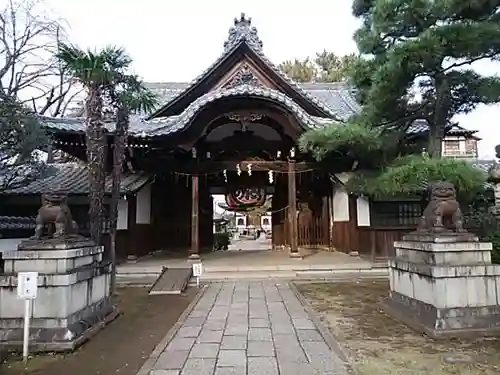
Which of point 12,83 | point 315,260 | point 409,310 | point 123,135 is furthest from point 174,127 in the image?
point 12,83

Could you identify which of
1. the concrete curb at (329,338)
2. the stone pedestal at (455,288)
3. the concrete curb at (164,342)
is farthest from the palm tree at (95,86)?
the stone pedestal at (455,288)

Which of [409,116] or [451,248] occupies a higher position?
[409,116]

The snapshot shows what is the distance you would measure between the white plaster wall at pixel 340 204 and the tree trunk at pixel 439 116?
5393 millimetres

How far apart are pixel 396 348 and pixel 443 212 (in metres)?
2.10

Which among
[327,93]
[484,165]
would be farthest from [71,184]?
[484,165]

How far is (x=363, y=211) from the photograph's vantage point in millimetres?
12656

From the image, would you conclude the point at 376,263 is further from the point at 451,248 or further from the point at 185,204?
the point at 185,204

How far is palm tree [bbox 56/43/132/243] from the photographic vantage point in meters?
6.41

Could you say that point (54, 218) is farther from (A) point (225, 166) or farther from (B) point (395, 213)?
(B) point (395, 213)

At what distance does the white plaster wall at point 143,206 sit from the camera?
13.4 metres

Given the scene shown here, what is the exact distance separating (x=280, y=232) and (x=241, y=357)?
13.9 metres

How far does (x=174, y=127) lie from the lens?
11.6 m

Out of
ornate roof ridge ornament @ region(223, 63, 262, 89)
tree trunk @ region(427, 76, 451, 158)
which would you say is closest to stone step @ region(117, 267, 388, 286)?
tree trunk @ region(427, 76, 451, 158)

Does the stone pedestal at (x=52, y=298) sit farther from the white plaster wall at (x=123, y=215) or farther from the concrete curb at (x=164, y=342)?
the white plaster wall at (x=123, y=215)
